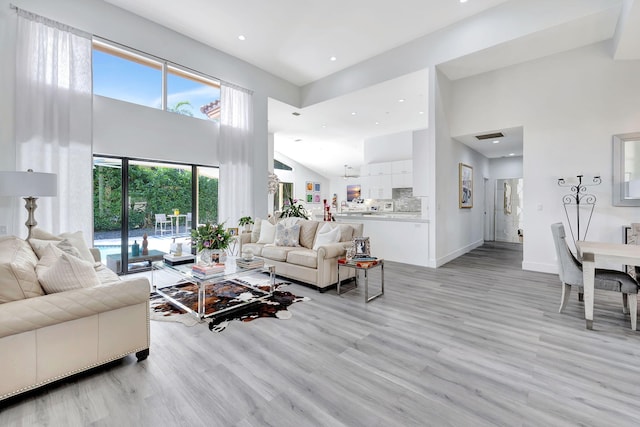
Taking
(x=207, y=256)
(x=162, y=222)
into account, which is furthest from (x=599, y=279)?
(x=162, y=222)

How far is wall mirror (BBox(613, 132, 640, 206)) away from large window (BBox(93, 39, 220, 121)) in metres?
6.90

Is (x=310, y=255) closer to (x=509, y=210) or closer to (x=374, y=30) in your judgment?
(x=374, y=30)

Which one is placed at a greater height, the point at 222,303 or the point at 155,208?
the point at 155,208

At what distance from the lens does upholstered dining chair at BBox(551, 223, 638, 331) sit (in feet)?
8.77

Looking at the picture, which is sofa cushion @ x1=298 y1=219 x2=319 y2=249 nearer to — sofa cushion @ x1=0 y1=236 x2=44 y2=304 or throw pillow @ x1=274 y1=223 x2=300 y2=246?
throw pillow @ x1=274 y1=223 x2=300 y2=246

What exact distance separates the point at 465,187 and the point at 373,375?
5.90 meters

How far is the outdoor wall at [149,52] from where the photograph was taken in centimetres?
357

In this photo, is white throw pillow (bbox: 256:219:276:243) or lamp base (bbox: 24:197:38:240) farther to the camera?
white throw pillow (bbox: 256:219:276:243)

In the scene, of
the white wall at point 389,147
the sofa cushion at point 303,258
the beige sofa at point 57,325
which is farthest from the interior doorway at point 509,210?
the beige sofa at point 57,325

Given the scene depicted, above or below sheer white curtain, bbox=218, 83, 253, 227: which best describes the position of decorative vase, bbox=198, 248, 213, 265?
below

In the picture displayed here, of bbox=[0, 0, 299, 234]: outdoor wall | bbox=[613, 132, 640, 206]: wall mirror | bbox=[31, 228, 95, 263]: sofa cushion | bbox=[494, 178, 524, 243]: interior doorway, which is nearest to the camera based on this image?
bbox=[31, 228, 95, 263]: sofa cushion

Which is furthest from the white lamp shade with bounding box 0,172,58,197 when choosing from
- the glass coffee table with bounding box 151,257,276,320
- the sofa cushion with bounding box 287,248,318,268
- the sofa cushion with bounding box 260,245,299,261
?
the sofa cushion with bounding box 287,248,318,268

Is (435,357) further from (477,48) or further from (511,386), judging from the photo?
(477,48)

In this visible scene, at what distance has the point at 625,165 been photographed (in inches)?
167
